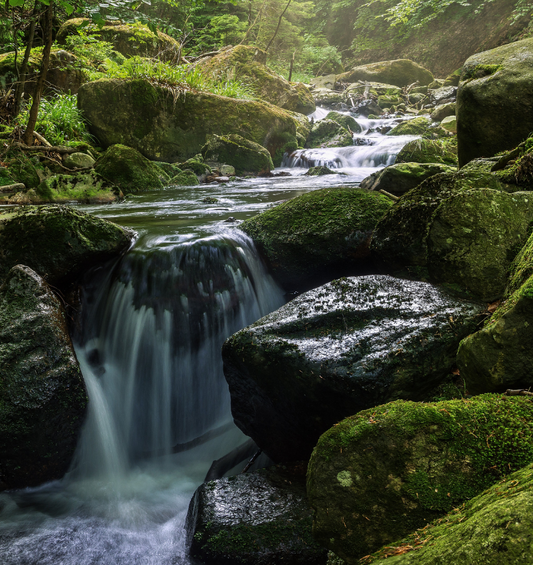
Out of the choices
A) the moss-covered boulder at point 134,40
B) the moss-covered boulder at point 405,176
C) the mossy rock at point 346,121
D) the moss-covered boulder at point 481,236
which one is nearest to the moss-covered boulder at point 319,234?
the moss-covered boulder at point 481,236

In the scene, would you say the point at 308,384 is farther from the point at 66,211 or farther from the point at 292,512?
the point at 66,211

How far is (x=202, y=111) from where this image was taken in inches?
482

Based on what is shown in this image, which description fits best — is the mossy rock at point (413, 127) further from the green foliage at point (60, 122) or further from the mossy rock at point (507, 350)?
the mossy rock at point (507, 350)

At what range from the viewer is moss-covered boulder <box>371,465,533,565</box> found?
2.59ft

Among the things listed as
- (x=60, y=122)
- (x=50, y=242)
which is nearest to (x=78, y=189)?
(x=60, y=122)

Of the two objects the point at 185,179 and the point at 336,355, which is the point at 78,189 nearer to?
the point at 185,179

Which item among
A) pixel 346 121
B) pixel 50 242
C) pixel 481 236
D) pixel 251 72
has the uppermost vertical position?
pixel 251 72

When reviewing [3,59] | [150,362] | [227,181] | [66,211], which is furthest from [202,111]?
[150,362]

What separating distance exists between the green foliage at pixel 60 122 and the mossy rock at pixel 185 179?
286 centimetres

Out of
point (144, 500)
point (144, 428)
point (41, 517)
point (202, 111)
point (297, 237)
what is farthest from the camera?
point (202, 111)

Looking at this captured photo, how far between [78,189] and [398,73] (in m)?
26.2

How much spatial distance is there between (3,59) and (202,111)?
5.81 metres

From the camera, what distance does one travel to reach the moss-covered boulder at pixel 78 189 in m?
7.80

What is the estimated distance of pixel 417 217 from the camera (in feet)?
10.2
